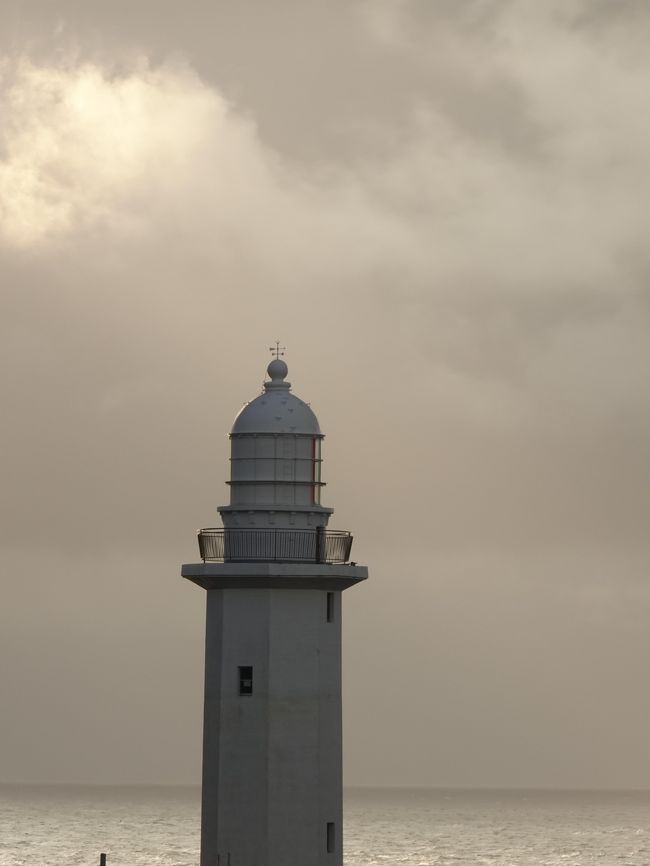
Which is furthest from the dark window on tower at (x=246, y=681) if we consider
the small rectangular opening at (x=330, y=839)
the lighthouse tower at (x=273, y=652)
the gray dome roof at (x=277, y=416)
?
the gray dome roof at (x=277, y=416)

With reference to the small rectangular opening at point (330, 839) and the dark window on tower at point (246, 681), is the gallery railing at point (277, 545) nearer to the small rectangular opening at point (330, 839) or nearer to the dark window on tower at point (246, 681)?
the dark window on tower at point (246, 681)

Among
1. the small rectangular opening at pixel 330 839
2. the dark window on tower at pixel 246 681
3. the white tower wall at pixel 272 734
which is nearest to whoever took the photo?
the white tower wall at pixel 272 734

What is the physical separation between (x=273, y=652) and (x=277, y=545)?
8.19 ft

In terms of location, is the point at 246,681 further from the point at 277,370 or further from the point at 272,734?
the point at 277,370

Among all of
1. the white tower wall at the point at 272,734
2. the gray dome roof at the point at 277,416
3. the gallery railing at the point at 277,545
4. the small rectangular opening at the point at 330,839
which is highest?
the gray dome roof at the point at 277,416

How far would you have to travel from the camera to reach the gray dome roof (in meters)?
53.1

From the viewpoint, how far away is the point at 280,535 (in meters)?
53.0

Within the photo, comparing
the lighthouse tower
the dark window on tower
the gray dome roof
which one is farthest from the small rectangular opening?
the gray dome roof

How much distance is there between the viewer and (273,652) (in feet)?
172

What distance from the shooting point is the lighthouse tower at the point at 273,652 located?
52031 mm

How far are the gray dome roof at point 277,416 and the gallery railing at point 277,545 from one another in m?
2.35

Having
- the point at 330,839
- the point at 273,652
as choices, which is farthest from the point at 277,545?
the point at 330,839

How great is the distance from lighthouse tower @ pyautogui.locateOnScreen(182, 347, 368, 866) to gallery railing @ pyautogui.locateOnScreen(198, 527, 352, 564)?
2cm

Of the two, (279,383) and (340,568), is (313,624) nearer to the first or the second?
(340,568)
